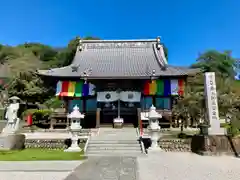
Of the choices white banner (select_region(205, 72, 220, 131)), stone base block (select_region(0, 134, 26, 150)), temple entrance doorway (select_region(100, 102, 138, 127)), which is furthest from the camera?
temple entrance doorway (select_region(100, 102, 138, 127))

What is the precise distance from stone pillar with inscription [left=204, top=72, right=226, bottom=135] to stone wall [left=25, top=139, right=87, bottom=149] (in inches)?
283

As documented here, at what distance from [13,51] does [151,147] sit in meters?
57.9

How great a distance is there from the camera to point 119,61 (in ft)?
77.9

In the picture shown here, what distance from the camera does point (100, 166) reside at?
8203 mm

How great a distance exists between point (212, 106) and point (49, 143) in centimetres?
952

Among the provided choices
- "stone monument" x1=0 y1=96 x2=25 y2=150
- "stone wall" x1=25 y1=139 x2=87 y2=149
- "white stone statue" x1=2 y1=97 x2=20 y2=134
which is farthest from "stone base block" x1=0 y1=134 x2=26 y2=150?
"stone wall" x1=25 y1=139 x2=87 y2=149

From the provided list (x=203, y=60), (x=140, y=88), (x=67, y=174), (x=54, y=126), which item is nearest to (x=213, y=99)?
(x=67, y=174)

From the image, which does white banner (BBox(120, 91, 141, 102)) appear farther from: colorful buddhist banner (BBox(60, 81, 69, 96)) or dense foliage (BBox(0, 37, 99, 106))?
dense foliage (BBox(0, 37, 99, 106))

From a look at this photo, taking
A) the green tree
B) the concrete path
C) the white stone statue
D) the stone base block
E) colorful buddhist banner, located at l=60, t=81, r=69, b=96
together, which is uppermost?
the green tree

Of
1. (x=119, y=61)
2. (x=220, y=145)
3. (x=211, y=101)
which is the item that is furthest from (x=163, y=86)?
(x=220, y=145)

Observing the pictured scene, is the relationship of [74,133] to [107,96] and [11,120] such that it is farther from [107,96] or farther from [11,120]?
[107,96]

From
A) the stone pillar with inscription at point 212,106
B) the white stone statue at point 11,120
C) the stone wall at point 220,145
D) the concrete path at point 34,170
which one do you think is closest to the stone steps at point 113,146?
the concrete path at point 34,170

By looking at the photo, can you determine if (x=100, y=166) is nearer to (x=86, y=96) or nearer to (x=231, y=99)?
(x=231, y=99)

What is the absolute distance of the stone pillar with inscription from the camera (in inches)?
447
